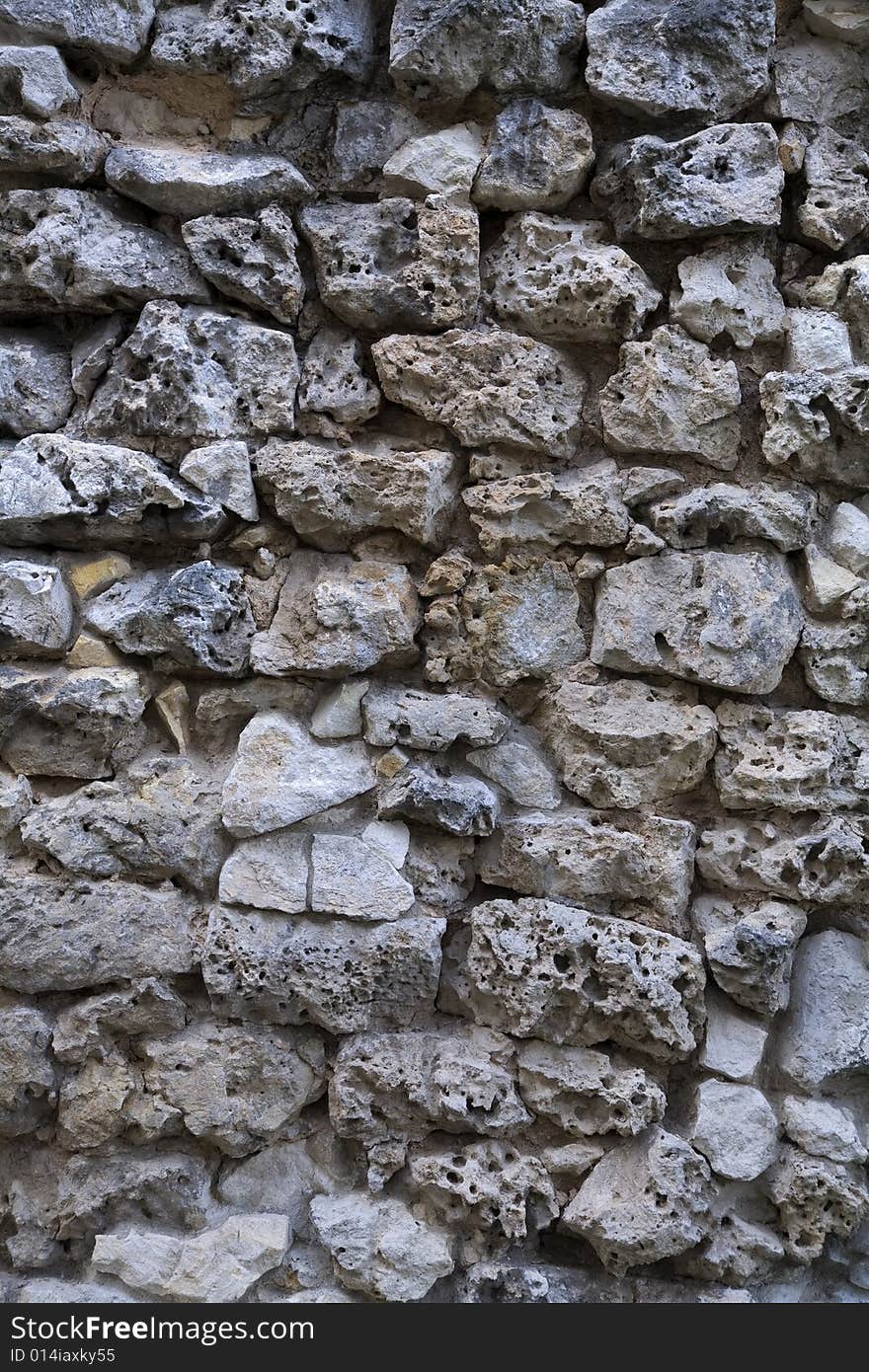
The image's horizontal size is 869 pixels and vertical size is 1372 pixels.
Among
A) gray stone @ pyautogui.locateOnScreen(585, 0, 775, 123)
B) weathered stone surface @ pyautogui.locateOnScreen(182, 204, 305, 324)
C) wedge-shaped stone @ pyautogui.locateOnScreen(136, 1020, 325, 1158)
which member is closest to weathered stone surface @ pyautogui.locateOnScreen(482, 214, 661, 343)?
gray stone @ pyautogui.locateOnScreen(585, 0, 775, 123)

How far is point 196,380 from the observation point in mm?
2023

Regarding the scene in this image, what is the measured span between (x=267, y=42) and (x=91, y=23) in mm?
325

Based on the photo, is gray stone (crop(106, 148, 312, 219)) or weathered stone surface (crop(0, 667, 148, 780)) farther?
gray stone (crop(106, 148, 312, 219))

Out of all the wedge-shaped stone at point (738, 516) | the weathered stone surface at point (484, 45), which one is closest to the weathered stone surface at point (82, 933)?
the wedge-shaped stone at point (738, 516)

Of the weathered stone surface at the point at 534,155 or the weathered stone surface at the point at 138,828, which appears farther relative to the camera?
the weathered stone surface at the point at 534,155

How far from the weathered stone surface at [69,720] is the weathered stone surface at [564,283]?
3.26 ft

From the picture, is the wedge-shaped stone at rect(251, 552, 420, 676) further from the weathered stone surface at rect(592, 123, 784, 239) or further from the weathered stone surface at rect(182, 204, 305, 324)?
the weathered stone surface at rect(592, 123, 784, 239)

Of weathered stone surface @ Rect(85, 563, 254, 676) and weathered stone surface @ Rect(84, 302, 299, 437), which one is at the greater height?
weathered stone surface @ Rect(84, 302, 299, 437)

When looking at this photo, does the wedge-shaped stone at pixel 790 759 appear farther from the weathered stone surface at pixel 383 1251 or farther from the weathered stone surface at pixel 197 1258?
the weathered stone surface at pixel 197 1258

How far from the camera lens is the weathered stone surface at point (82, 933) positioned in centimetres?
191

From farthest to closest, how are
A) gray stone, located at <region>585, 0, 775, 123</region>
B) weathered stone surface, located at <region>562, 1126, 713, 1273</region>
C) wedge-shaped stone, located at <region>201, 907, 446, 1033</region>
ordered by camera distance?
gray stone, located at <region>585, 0, 775, 123</region> → wedge-shaped stone, located at <region>201, 907, 446, 1033</region> → weathered stone surface, located at <region>562, 1126, 713, 1273</region>

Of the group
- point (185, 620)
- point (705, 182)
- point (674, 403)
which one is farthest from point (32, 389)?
point (705, 182)

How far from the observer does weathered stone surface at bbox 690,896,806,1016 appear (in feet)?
6.18

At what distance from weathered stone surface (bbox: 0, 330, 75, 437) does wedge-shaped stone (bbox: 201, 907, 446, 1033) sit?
976 mm
